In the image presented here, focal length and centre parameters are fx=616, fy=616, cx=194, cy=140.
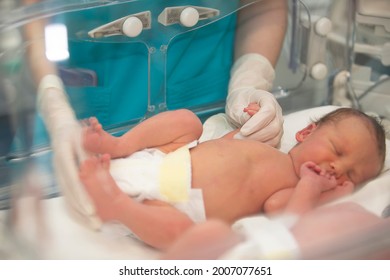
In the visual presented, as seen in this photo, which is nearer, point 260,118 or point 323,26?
point 260,118

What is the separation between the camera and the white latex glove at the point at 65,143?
852 mm

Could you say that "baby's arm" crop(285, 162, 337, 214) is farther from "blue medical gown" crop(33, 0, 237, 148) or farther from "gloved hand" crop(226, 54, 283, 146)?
"blue medical gown" crop(33, 0, 237, 148)

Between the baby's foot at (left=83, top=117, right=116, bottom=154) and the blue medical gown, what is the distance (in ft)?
0.21

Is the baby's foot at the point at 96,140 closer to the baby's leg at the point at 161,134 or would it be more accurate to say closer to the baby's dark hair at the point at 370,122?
the baby's leg at the point at 161,134

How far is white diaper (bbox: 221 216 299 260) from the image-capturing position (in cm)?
80

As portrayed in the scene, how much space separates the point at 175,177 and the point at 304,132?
28 cm

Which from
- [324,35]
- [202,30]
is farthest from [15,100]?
[324,35]

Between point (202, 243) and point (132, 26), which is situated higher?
point (132, 26)

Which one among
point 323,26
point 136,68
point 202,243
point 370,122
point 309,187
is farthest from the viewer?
point 323,26

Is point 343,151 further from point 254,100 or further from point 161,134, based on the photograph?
point 161,134

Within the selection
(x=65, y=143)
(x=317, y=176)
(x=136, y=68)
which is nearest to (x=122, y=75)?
(x=136, y=68)

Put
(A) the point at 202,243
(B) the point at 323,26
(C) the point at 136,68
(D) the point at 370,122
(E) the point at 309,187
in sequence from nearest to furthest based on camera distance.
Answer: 1. (A) the point at 202,243
2. (E) the point at 309,187
3. (D) the point at 370,122
4. (C) the point at 136,68
5. (B) the point at 323,26

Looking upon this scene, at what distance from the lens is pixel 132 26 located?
1.05m

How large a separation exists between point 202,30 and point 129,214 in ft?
1.54
